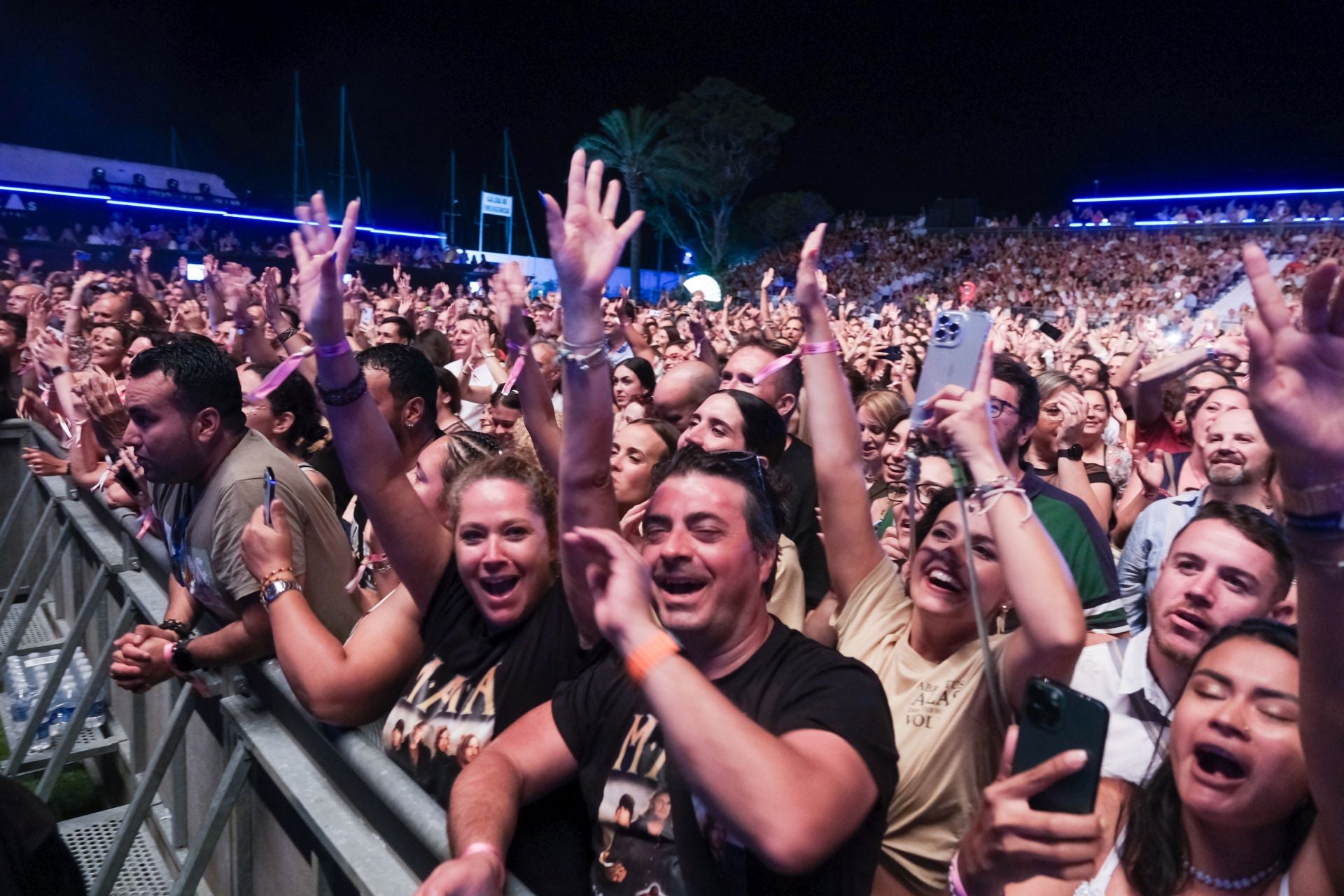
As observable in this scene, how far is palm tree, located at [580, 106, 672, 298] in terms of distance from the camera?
33.6 meters

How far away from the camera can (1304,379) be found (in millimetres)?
1049

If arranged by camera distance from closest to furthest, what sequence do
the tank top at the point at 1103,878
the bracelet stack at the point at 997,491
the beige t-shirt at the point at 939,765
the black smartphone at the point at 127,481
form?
the tank top at the point at 1103,878 < the bracelet stack at the point at 997,491 < the beige t-shirt at the point at 939,765 < the black smartphone at the point at 127,481

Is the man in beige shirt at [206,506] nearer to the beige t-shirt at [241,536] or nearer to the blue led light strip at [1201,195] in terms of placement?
the beige t-shirt at [241,536]

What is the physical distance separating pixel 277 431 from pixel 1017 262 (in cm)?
2550

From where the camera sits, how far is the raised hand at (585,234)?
6.16 ft

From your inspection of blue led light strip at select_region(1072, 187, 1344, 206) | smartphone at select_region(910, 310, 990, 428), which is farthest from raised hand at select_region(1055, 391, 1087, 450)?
blue led light strip at select_region(1072, 187, 1344, 206)

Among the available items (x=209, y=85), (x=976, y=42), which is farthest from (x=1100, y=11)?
(x=209, y=85)

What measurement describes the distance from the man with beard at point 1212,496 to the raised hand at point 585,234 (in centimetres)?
201

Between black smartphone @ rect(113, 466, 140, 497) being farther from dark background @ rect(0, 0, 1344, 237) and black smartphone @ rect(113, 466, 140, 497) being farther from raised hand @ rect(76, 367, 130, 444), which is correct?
dark background @ rect(0, 0, 1344, 237)

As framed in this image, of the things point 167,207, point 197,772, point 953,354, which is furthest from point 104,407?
point 167,207

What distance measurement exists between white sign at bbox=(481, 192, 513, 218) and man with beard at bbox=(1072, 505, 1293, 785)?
3025 centimetres

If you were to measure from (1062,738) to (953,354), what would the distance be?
0.78 metres

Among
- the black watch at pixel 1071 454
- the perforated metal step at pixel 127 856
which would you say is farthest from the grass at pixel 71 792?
the black watch at pixel 1071 454

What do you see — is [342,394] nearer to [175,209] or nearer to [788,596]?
[788,596]
